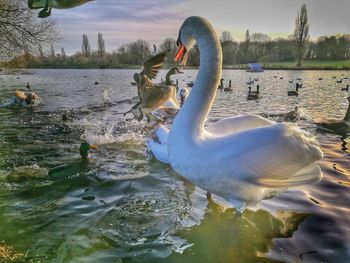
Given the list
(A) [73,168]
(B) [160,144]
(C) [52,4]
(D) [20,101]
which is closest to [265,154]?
(C) [52,4]

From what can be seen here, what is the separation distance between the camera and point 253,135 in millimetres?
4051

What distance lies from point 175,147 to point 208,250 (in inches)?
45.0

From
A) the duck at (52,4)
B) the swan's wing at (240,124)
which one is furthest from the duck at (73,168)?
the duck at (52,4)

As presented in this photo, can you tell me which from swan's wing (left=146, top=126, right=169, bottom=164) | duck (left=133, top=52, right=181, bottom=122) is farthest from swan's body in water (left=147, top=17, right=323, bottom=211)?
duck (left=133, top=52, right=181, bottom=122)

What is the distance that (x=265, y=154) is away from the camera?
13.1 ft

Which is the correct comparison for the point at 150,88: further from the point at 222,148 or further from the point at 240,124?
the point at 222,148

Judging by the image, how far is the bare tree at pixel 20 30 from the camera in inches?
496

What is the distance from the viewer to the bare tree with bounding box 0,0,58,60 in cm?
1261

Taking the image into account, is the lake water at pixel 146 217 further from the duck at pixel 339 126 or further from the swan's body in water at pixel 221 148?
the duck at pixel 339 126

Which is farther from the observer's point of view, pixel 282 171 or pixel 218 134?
pixel 218 134

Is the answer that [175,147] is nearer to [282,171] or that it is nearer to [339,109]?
[282,171]

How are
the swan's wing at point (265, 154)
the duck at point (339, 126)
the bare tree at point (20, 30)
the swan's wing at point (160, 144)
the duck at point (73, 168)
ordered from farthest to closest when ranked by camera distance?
the bare tree at point (20, 30) < the duck at point (339, 126) < the swan's wing at point (160, 144) < the duck at point (73, 168) < the swan's wing at point (265, 154)

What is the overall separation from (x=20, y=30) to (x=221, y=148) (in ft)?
40.2

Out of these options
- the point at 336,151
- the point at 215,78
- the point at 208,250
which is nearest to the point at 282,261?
the point at 208,250
